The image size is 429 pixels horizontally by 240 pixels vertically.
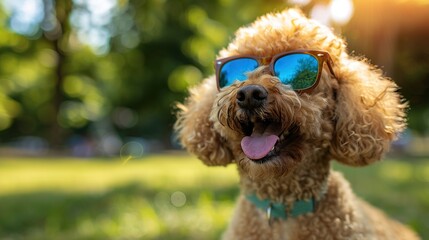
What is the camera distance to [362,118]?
10.2 feet

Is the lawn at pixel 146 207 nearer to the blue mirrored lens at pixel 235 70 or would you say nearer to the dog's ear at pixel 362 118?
the blue mirrored lens at pixel 235 70

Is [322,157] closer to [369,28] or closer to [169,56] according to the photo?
[369,28]

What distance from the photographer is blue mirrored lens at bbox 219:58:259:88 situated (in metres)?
3.13

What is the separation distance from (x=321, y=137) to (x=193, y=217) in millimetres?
2665

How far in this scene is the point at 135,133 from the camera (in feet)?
135

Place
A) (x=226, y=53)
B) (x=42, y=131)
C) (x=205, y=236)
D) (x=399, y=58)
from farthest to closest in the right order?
(x=42, y=131)
(x=399, y=58)
(x=205, y=236)
(x=226, y=53)

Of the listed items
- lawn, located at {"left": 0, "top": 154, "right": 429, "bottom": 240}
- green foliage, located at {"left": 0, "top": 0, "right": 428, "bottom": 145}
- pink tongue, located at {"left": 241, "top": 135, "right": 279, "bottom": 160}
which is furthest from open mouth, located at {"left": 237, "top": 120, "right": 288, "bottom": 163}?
green foliage, located at {"left": 0, "top": 0, "right": 428, "bottom": 145}

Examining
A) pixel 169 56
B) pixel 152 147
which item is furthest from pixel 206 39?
pixel 152 147

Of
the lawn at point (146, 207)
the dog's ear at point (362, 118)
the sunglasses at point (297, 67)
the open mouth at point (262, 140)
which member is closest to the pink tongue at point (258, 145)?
the open mouth at point (262, 140)

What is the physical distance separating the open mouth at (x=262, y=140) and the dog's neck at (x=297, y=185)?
13.3 inches

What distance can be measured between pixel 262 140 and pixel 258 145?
43 mm

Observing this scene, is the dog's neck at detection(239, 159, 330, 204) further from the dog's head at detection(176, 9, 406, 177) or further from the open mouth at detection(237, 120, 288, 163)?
the open mouth at detection(237, 120, 288, 163)

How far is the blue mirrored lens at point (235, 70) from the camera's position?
313cm

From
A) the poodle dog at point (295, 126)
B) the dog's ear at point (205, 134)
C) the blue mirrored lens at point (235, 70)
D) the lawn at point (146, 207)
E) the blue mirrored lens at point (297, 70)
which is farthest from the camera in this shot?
the lawn at point (146, 207)
